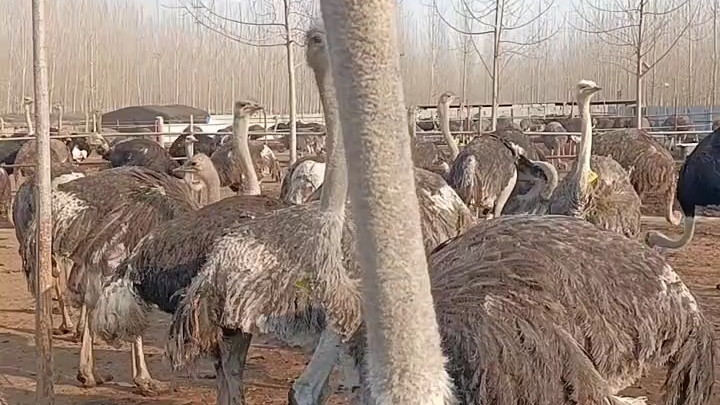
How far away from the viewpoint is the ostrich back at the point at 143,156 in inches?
380

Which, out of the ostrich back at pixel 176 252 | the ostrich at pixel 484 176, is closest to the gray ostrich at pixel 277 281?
the ostrich back at pixel 176 252

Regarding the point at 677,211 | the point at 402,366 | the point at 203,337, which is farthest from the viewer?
the point at 677,211

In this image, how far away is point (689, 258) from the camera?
729 centimetres

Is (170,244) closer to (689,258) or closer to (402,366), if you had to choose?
(402,366)

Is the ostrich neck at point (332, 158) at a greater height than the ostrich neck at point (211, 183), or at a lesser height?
greater

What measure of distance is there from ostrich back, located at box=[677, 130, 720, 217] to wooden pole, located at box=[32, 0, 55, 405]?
472 cm

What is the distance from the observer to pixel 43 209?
3729 mm

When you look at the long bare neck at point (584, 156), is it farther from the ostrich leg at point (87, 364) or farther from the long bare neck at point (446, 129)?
the ostrich leg at point (87, 364)

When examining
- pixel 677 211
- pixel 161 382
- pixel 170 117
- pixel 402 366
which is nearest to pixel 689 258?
pixel 677 211

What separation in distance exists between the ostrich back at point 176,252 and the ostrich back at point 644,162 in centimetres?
565

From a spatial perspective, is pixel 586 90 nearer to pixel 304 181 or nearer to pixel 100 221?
pixel 304 181

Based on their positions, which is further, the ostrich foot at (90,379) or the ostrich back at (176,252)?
the ostrich foot at (90,379)

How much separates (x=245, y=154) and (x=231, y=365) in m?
2.83

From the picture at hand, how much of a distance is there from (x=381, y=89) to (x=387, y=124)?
5 centimetres
